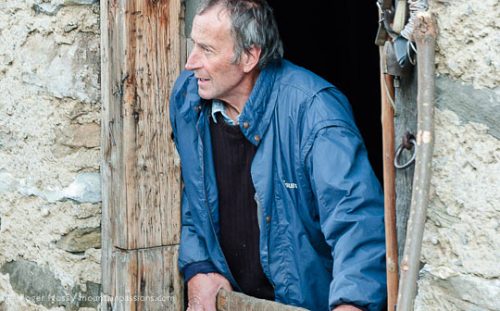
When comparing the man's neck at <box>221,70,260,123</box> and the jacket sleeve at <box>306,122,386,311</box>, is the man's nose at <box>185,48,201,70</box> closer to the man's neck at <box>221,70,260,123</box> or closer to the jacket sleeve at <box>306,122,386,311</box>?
the man's neck at <box>221,70,260,123</box>

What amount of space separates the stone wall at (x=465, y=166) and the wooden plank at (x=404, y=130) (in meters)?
0.12

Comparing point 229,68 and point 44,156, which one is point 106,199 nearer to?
point 44,156

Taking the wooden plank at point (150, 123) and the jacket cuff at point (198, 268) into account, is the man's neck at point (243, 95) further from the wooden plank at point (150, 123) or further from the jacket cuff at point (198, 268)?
the jacket cuff at point (198, 268)

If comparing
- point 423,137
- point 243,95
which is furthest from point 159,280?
point 423,137

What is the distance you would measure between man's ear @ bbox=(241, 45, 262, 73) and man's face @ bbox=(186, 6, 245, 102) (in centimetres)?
2

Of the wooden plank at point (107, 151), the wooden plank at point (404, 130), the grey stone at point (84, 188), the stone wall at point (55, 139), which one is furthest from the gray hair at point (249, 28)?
the wooden plank at point (404, 130)

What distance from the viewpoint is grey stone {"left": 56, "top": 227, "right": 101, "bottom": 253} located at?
360 centimetres

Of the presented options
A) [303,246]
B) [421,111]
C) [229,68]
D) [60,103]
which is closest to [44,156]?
[60,103]

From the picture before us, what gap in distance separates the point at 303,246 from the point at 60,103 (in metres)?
1.09

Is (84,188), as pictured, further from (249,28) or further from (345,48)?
(345,48)

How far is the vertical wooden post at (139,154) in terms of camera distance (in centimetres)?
344

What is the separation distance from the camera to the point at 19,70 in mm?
3697

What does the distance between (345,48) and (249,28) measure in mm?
2749

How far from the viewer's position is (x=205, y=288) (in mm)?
3473
